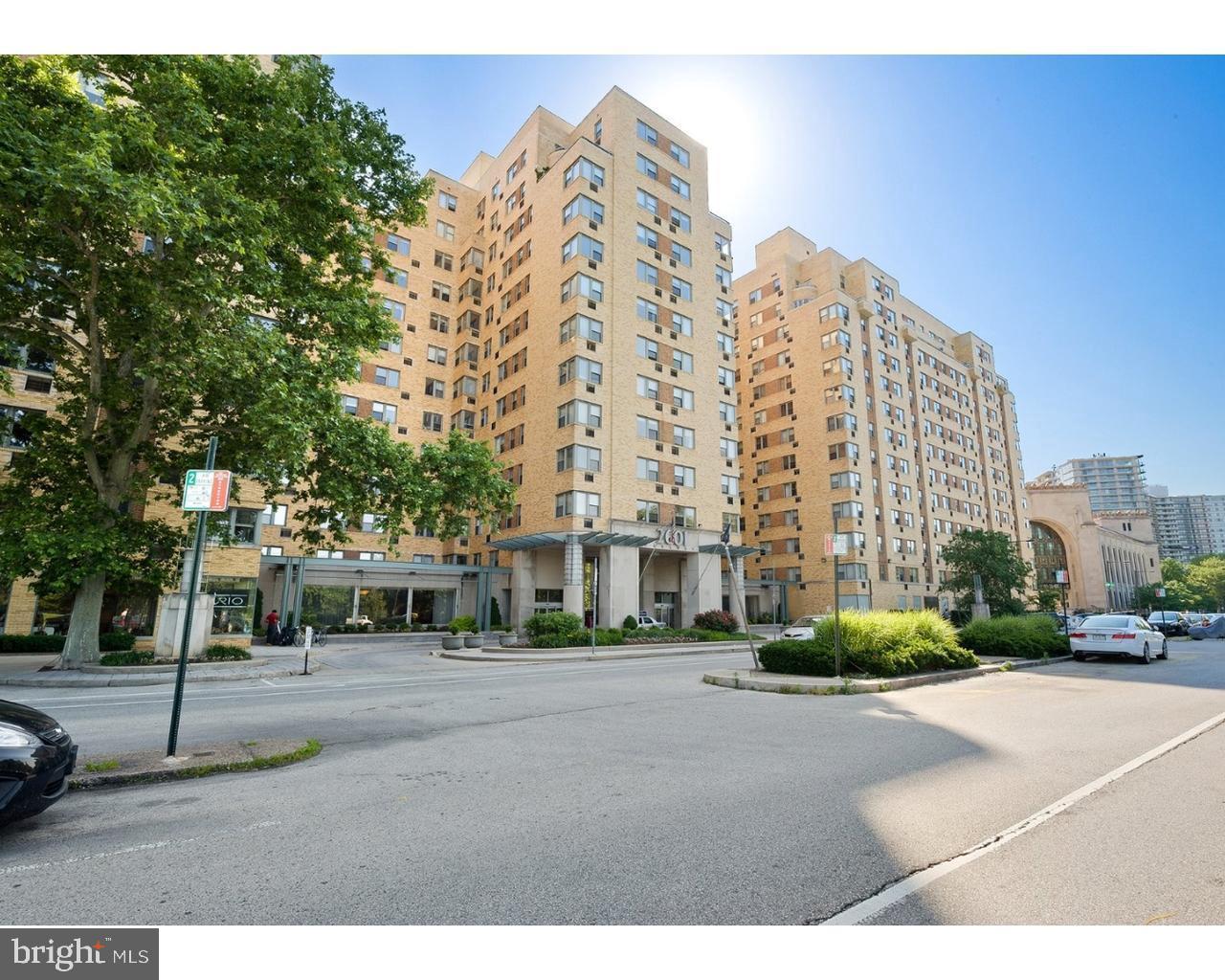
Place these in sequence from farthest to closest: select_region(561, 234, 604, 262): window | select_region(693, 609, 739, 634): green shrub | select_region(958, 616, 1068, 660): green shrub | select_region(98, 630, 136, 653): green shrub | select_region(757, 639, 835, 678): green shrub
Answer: select_region(561, 234, 604, 262): window
select_region(693, 609, 739, 634): green shrub
select_region(98, 630, 136, 653): green shrub
select_region(958, 616, 1068, 660): green shrub
select_region(757, 639, 835, 678): green shrub

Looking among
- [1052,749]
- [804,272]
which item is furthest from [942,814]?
[804,272]

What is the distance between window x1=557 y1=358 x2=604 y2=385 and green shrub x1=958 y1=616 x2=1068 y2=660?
23762 millimetres

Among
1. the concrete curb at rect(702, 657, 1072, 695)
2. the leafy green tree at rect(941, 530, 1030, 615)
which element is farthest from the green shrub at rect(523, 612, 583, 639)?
the leafy green tree at rect(941, 530, 1030, 615)

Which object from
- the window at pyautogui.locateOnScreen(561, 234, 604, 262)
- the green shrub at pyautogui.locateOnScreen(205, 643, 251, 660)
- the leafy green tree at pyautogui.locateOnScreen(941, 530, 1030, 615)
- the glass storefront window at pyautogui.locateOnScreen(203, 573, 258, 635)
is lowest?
the green shrub at pyautogui.locateOnScreen(205, 643, 251, 660)

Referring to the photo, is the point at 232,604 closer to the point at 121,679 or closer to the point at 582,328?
the point at 121,679

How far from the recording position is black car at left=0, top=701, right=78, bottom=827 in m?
4.38

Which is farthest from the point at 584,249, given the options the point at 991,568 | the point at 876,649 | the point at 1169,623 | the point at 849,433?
the point at 1169,623

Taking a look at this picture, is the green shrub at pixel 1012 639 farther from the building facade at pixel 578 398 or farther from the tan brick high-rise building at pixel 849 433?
the tan brick high-rise building at pixel 849 433

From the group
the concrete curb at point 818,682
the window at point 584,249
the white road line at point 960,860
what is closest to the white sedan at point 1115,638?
the concrete curb at point 818,682

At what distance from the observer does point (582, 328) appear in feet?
123

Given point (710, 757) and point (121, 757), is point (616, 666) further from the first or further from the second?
point (121, 757)

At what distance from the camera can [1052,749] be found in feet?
24.2

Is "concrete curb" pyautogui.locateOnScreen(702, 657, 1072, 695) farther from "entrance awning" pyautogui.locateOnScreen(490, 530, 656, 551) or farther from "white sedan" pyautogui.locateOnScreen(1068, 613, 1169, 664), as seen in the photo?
"entrance awning" pyautogui.locateOnScreen(490, 530, 656, 551)

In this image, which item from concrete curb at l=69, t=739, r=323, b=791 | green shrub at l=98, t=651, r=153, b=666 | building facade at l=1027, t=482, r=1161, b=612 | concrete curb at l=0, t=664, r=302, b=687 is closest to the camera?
concrete curb at l=69, t=739, r=323, b=791
